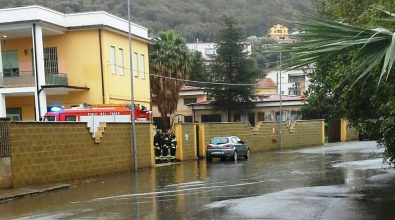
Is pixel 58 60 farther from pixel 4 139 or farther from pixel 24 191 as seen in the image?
pixel 24 191

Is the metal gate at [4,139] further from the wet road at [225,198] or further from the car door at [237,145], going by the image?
the car door at [237,145]

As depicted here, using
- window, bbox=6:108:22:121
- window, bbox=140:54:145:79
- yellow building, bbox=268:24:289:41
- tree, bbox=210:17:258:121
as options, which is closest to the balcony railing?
window, bbox=6:108:22:121

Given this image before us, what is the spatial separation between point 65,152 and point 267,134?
2588 centimetres

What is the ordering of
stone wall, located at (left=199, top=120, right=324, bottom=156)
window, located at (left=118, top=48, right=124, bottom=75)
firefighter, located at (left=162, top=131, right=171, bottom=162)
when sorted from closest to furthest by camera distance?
firefighter, located at (left=162, top=131, right=171, bottom=162) → stone wall, located at (left=199, top=120, right=324, bottom=156) → window, located at (left=118, top=48, right=124, bottom=75)

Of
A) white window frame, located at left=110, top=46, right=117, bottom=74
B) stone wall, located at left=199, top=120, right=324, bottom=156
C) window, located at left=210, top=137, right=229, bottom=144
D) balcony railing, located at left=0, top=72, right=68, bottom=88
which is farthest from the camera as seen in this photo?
white window frame, located at left=110, top=46, right=117, bottom=74

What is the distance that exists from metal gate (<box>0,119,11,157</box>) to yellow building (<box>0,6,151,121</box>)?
1649 centimetres

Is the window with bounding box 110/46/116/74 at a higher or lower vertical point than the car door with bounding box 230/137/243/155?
higher

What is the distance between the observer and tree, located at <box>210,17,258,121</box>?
56438 mm

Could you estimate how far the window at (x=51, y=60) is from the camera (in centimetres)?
3506

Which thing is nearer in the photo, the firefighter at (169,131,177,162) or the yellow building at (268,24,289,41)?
the yellow building at (268,24,289,41)

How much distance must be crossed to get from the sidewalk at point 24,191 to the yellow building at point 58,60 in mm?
16462

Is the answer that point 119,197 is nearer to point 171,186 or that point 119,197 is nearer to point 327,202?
point 171,186

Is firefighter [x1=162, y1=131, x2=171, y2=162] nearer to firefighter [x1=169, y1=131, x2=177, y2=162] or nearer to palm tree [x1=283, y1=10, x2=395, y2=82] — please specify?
firefighter [x1=169, y1=131, x2=177, y2=162]

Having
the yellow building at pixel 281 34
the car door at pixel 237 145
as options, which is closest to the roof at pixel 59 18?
the car door at pixel 237 145
